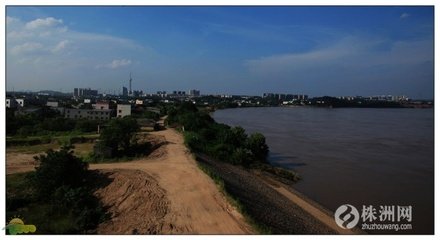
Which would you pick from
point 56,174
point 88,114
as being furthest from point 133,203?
point 88,114

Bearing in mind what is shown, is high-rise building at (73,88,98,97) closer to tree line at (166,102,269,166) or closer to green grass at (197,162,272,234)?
tree line at (166,102,269,166)

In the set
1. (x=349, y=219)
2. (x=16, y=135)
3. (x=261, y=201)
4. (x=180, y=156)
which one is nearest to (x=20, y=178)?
(x=180, y=156)

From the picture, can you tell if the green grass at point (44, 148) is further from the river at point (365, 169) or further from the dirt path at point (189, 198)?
the river at point (365, 169)

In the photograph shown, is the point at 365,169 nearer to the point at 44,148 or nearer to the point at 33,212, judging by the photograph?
the point at 33,212

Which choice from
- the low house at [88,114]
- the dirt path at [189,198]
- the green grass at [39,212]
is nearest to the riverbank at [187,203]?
the dirt path at [189,198]

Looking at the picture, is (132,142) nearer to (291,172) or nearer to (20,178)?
(20,178)

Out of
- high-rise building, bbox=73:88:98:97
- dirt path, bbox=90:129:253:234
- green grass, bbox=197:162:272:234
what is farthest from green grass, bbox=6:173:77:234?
high-rise building, bbox=73:88:98:97
